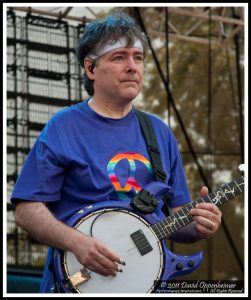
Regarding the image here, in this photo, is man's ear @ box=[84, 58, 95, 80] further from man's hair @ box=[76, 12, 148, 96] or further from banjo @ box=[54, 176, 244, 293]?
banjo @ box=[54, 176, 244, 293]

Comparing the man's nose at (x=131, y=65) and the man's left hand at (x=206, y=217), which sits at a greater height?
the man's nose at (x=131, y=65)

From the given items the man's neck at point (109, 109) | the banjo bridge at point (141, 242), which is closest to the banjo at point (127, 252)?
→ the banjo bridge at point (141, 242)

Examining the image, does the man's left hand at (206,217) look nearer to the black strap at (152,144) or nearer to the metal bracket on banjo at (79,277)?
the black strap at (152,144)

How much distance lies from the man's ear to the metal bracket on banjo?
829 millimetres

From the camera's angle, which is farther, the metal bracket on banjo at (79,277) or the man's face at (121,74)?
the man's face at (121,74)

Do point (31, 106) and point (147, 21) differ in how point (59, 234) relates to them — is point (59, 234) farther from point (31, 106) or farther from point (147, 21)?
point (147, 21)

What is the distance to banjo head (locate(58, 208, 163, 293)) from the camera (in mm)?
3445

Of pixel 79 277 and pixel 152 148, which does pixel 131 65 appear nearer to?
pixel 152 148

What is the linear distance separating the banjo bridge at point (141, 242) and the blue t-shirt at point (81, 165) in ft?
0.47

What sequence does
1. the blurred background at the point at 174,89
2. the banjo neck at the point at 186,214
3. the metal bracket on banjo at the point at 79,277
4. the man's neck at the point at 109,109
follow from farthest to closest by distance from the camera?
the blurred background at the point at 174,89
the man's neck at the point at 109,109
the banjo neck at the point at 186,214
the metal bracket on banjo at the point at 79,277

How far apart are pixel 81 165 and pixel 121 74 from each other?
417 mm

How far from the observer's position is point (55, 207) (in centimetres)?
356

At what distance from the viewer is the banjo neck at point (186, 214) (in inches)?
140

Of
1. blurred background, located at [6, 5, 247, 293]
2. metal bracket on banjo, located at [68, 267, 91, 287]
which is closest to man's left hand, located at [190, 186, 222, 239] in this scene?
metal bracket on banjo, located at [68, 267, 91, 287]
